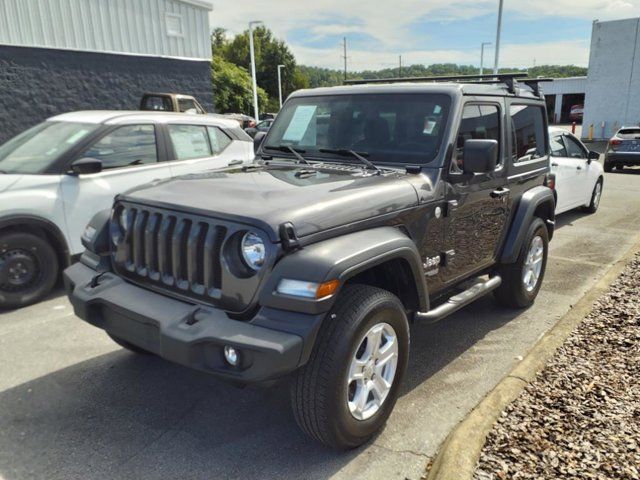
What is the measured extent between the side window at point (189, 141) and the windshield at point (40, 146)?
961mm

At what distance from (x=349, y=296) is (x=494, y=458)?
1114mm

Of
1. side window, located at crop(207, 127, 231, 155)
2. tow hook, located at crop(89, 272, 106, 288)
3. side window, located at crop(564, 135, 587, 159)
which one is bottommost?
tow hook, located at crop(89, 272, 106, 288)

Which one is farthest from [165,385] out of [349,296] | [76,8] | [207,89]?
[207,89]

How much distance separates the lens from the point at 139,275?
10.1 ft

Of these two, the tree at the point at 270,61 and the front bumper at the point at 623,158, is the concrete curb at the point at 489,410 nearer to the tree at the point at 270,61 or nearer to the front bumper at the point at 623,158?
the front bumper at the point at 623,158

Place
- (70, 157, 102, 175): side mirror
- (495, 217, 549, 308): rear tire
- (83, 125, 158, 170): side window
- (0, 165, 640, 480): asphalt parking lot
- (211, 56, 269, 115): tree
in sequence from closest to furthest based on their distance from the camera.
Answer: (0, 165, 640, 480): asphalt parking lot
(495, 217, 549, 308): rear tire
(70, 157, 102, 175): side mirror
(83, 125, 158, 170): side window
(211, 56, 269, 115): tree

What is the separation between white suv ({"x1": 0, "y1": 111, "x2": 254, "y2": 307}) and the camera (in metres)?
5.05

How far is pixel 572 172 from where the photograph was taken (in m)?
8.88

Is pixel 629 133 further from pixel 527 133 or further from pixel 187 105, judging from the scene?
pixel 527 133

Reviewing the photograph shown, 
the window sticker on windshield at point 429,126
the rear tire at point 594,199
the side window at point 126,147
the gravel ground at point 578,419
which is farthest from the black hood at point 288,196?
the rear tire at point 594,199

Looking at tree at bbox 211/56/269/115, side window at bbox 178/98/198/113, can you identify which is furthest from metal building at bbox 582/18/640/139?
tree at bbox 211/56/269/115

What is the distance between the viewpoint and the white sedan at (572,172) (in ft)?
28.1

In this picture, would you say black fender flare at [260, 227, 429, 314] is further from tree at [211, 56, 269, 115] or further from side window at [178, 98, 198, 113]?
tree at [211, 56, 269, 115]

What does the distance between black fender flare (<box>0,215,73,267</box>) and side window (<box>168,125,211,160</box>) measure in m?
1.71
